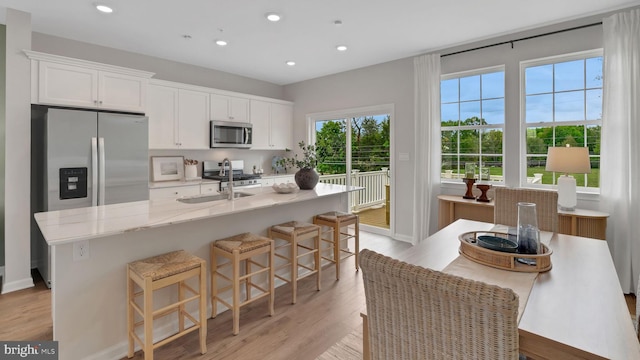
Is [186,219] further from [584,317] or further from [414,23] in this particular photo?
[414,23]

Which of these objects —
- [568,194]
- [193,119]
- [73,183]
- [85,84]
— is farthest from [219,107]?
[568,194]

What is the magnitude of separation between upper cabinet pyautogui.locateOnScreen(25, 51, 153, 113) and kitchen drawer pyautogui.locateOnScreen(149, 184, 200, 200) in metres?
1.02

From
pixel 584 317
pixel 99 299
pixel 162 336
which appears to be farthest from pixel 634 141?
pixel 99 299

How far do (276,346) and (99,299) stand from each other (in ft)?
3.78

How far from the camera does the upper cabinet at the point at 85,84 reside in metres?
3.12

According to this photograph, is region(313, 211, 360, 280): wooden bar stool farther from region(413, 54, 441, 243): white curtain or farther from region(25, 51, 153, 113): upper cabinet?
region(25, 51, 153, 113): upper cabinet

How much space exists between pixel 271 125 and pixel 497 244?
4.57m

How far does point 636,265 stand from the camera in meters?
2.91

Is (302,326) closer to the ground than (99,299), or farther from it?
closer to the ground

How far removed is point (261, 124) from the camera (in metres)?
5.48

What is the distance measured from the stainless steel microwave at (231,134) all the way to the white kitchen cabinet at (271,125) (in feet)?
0.66

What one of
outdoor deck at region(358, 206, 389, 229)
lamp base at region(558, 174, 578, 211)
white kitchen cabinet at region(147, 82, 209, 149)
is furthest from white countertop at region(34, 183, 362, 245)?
outdoor deck at region(358, 206, 389, 229)

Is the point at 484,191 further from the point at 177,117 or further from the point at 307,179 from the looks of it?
the point at 177,117

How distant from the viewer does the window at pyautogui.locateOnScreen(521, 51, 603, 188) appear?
10.7 feet
